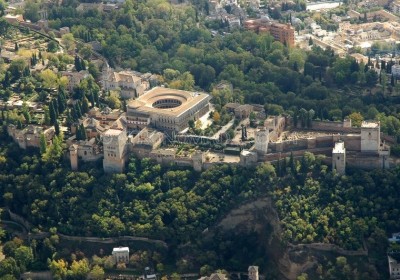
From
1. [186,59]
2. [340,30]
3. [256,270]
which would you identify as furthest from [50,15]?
[256,270]

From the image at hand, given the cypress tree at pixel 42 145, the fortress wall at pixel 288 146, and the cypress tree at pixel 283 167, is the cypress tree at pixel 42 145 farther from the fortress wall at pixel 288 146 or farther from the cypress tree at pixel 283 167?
the cypress tree at pixel 283 167

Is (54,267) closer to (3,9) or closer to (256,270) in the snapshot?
(256,270)

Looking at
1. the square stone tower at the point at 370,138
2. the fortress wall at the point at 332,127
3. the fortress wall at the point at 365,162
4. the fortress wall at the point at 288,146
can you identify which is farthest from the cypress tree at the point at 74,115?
the square stone tower at the point at 370,138

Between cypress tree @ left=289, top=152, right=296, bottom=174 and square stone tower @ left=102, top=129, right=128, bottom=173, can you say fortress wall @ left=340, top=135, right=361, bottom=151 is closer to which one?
cypress tree @ left=289, top=152, right=296, bottom=174

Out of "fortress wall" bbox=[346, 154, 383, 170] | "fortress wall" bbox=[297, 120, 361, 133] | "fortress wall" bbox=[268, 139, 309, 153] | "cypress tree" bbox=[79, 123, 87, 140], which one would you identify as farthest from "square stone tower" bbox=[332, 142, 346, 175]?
"cypress tree" bbox=[79, 123, 87, 140]

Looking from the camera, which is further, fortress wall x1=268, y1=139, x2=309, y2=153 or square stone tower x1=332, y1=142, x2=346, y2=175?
fortress wall x1=268, y1=139, x2=309, y2=153
